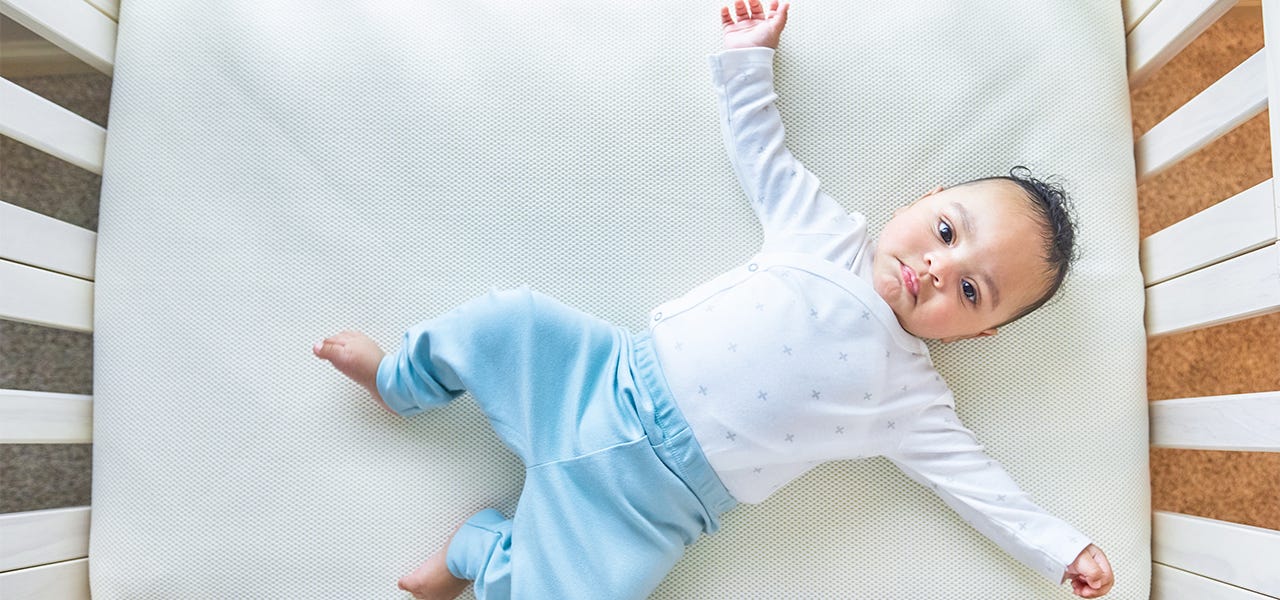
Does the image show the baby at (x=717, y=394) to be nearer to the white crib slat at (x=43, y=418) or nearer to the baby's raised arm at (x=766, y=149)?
the baby's raised arm at (x=766, y=149)

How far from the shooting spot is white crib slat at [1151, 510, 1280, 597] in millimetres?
911

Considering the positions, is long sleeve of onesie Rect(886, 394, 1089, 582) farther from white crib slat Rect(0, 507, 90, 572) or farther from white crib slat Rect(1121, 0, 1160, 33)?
white crib slat Rect(0, 507, 90, 572)

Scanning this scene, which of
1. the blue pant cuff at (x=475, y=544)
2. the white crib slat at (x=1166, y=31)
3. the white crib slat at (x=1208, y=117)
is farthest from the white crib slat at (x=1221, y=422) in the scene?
the blue pant cuff at (x=475, y=544)

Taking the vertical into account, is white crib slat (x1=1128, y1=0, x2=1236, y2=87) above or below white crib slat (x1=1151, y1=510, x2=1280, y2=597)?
above

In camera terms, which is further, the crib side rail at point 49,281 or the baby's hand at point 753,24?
the baby's hand at point 753,24

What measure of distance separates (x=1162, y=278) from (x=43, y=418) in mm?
1400

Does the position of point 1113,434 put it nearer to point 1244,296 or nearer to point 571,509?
point 1244,296

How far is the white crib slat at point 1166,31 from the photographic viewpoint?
997 mm

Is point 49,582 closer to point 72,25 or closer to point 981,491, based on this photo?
point 72,25

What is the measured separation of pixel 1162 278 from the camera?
3.58ft

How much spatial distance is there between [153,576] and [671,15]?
979 millimetres

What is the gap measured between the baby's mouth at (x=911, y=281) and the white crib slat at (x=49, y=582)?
42.1 inches

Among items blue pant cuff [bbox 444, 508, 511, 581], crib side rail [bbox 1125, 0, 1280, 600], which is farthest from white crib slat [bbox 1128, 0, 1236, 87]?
blue pant cuff [bbox 444, 508, 511, 581]

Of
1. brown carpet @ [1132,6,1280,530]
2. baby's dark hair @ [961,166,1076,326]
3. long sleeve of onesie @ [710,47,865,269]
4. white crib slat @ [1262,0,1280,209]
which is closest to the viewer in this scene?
white crib slat @ [1262,0,1280,209]
